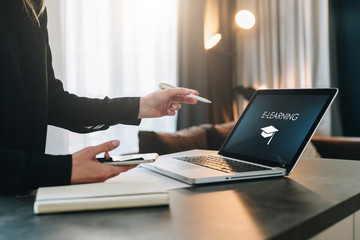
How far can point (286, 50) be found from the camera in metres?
3.53

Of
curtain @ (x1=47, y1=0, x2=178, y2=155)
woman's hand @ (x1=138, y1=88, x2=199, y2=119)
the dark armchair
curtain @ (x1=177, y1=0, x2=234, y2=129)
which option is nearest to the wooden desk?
woman's hand @ (x1=138, y1=88, x2=199, y2=119)

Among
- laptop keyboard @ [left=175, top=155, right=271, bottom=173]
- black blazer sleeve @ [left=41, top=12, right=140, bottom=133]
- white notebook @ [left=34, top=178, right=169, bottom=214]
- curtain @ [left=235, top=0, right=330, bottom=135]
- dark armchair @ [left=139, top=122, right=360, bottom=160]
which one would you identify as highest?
curtain @ [left=235, top=0, right=330, bottom=135]

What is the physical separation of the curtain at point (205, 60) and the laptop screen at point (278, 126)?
1.96 m

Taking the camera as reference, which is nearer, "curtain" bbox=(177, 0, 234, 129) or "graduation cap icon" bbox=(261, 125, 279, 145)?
"graduation cap icon" bbox=(261, 125, 279, 145)

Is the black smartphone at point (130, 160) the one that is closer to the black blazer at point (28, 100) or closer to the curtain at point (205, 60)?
the black blazer at point (28, 100)

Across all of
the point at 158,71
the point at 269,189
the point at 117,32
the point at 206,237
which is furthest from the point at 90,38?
the point at 206,237

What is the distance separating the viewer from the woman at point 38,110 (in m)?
0.72

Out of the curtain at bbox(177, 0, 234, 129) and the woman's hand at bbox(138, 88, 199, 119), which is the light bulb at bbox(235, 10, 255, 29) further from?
the woman's hand at bbox(138, 88, 199, 119)

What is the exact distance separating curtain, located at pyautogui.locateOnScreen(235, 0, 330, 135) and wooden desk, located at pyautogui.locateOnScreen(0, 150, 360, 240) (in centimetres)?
272

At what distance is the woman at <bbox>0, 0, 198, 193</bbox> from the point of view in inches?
28.2

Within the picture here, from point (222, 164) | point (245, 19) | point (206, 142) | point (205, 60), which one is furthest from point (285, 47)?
point (222, 164)

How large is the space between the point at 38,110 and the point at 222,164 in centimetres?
46

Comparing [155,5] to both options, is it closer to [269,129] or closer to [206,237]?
[269,129]

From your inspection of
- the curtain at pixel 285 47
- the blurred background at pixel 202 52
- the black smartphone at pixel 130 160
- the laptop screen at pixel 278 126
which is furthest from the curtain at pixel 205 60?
the black smartphone at pixel 130 160
